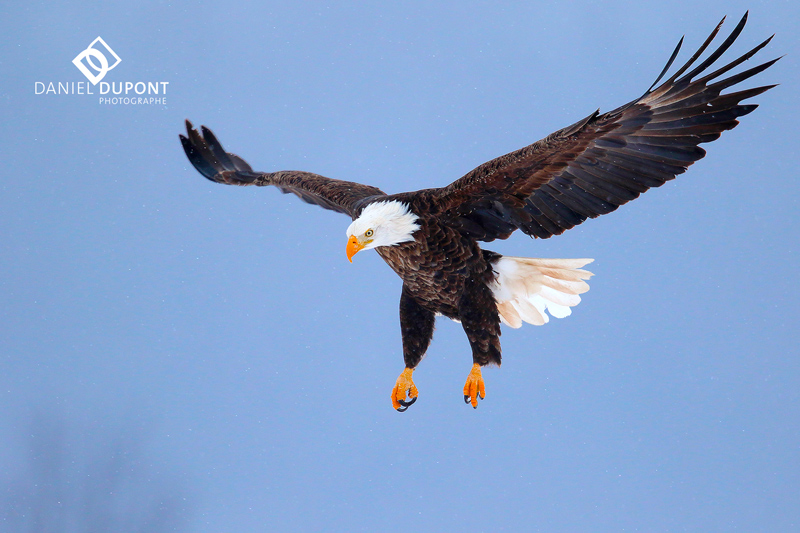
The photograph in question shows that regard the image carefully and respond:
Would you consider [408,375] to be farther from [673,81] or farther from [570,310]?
[673,81]

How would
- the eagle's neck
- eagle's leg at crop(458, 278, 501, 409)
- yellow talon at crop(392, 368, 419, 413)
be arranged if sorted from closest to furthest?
the eagle's neck < eagle's leg at crop(458, 278, 501, 409) < yellow talon at crop(392, 368, 419, 413)

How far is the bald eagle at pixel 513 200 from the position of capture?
9.95 ft

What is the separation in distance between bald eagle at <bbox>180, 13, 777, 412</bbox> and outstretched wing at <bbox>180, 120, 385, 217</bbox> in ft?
0.07

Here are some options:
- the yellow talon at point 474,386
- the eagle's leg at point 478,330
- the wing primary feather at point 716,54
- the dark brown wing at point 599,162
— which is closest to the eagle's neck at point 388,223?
the dark brown wing at point 599,162

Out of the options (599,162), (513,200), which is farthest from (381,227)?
(599,162)

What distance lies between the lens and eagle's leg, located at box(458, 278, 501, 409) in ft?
11.4

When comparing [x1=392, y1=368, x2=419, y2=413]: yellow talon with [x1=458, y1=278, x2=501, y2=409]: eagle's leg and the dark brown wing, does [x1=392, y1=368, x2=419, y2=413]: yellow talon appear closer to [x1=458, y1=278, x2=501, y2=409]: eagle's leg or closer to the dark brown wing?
[x1=458, y1=278, x2=501, y2=409]: eagle's leg

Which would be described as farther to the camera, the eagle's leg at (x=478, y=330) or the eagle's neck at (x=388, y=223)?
the eagle's leg at (x=478, y=330)

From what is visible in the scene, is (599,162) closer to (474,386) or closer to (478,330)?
(478,330)

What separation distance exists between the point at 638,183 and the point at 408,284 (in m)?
1.15

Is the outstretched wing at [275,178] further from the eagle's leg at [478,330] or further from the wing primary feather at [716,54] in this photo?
the wing primary feather at [716,54]

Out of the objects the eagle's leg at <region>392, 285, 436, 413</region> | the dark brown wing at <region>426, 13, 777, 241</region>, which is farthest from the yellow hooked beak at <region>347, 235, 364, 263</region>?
the eagle's leg at <region>392, 285, 436, 413</region>

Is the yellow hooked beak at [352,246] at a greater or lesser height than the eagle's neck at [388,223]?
lesser

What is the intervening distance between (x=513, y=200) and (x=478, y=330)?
24.3 inches
